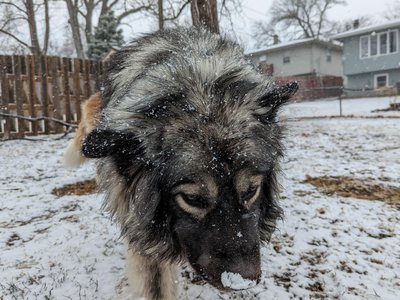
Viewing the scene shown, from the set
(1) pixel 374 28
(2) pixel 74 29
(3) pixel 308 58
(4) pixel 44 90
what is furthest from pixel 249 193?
(3) pixel 308 58

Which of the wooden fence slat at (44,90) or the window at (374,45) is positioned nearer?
the wooden fence slat at (44,90)

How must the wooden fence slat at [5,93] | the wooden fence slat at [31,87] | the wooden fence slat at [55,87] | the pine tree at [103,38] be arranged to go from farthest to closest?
the pine tree at [103,38] → the wooden fence slat at [55,87] → the wooden fence slat at [31,87] → the wooden fence slat at [5,93]

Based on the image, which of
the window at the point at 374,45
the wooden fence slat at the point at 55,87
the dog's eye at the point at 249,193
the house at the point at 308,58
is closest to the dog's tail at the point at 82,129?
the dog's eye at the point at 249,193

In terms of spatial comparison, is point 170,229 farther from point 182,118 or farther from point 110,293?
point 110,293

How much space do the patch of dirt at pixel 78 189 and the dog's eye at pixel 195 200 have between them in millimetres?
3238

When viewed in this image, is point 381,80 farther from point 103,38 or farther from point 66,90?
point 66,90

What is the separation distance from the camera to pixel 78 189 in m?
5.13

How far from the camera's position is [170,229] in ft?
7.31

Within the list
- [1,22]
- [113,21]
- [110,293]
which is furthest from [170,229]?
[1,22]

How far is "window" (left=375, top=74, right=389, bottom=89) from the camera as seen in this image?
30.8m

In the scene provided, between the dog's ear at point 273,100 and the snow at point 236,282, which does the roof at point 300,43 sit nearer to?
the dog's ear at point 273,100

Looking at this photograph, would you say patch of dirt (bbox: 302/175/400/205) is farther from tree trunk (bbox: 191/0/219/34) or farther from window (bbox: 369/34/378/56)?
window (bbox: 369/34/378/56)

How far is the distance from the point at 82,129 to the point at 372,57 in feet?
103

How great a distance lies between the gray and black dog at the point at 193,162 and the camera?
76.0 inches
